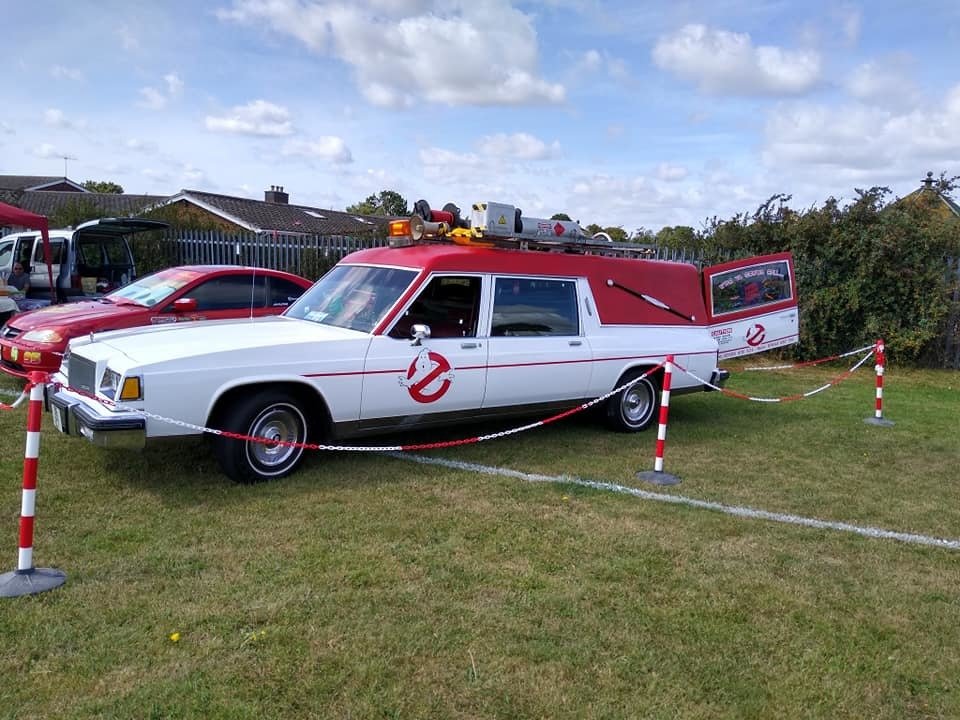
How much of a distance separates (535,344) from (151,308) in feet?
14.6

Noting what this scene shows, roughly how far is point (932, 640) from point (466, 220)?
520 cm

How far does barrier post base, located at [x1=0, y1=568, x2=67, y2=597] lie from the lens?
150 inches

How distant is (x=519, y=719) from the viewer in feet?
9.95

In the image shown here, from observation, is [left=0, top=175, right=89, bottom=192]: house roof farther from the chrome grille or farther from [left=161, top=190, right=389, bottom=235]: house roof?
the chrome grille

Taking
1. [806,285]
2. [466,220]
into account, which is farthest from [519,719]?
[806,285]

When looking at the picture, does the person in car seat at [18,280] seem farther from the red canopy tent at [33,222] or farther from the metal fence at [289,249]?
the metal fence at [289,249]

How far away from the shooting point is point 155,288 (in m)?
9.05

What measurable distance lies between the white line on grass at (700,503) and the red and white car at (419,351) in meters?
0.44

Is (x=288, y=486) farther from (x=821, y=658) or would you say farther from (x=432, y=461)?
(x=821, y=658)

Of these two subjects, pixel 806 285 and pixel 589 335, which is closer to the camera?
pixel 589 335

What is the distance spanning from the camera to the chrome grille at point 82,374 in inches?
209

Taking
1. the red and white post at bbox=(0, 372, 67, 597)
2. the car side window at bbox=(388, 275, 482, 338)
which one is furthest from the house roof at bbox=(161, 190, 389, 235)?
the red and white post at bbox=(0, 372, 67, 597)

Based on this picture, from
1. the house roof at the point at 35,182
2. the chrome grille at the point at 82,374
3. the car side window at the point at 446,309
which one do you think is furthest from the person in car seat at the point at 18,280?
the house roof at the point at 35,182

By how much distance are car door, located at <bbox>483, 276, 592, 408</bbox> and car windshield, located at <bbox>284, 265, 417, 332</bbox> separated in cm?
94
